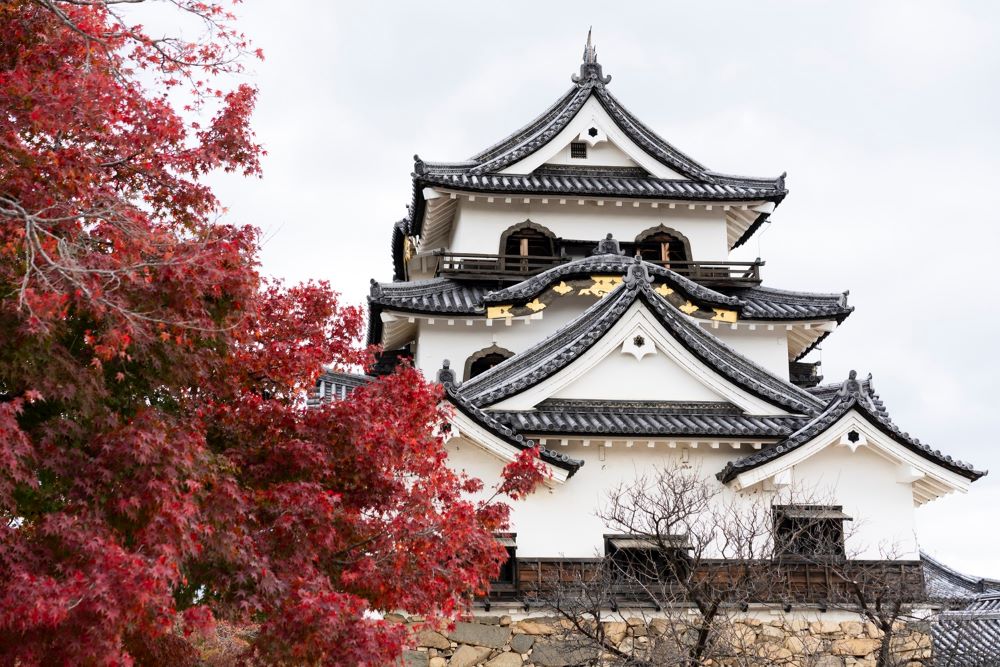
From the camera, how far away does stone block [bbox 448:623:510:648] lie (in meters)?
12.4

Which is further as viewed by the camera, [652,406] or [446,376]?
[652,406]

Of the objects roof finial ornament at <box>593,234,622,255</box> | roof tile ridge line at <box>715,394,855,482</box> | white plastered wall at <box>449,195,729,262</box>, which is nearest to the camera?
roof tile ridge line at <box>715,394,855,482</box>

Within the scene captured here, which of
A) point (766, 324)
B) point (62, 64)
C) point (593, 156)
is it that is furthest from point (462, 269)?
point (62, 64)

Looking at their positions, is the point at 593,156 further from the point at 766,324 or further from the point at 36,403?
the point at 36,403

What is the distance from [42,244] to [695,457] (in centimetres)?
1007

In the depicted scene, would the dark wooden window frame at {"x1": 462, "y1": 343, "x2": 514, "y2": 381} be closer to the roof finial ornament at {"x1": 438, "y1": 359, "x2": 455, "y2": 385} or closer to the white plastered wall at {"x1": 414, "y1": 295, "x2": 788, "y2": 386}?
the white plastered wall at {"x1": 414, "y1": 295, "x2": 788, "y2": 386}

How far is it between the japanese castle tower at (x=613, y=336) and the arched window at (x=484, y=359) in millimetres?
36

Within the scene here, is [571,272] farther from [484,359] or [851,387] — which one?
[851,387]

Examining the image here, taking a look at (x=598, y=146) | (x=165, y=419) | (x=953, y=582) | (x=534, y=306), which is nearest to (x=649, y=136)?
(x=598, y=146)

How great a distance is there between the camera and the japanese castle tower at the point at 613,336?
13758mm

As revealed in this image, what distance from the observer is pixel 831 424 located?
13.5 meters

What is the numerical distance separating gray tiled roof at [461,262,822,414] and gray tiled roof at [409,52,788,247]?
397cm

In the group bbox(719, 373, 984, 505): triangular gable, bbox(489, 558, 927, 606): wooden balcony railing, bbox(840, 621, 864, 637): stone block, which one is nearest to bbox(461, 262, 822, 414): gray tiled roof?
bbox(719, 373, 984, 505): triangular gable

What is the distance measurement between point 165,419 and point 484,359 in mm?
10919
